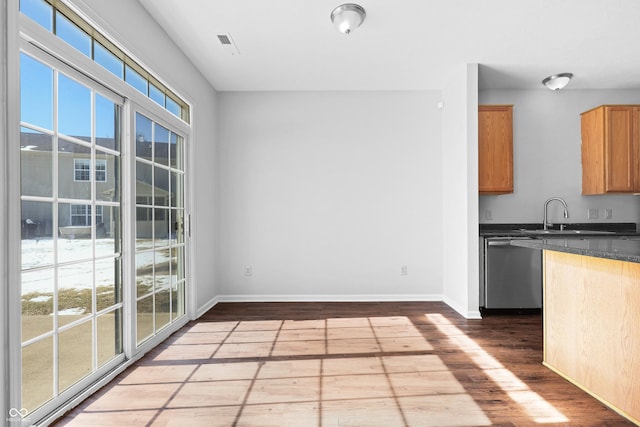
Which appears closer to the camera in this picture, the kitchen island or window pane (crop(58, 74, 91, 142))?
the kitchen island

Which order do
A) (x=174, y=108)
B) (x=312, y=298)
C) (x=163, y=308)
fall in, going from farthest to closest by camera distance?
(x=312, y=298)
(x=174, y=108)
(x=163, y=308)

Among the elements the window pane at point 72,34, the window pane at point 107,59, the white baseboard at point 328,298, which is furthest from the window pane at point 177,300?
the window pane at point 72,34

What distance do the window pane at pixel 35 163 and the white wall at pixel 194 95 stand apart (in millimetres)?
808

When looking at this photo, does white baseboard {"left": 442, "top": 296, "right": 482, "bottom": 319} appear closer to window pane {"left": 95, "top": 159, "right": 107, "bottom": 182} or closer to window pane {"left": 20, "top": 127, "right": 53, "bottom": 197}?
window pane {"left": 95, "top": 159, "right": 107, "bottom": 182}

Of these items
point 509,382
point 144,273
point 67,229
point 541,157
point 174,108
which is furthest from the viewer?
point 541,157

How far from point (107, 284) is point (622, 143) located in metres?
5.35

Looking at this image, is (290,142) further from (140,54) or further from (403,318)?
(403,318)

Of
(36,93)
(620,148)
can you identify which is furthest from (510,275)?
(36,93)

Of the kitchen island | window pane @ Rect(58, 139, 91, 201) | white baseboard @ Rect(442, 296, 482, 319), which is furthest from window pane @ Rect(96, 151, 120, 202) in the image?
white baseboard @ Rect(442, 296, 482, 319)

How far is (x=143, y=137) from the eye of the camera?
9.40 ft

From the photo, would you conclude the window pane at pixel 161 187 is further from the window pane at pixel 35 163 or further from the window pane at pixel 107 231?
the window pane at pixel 35 163

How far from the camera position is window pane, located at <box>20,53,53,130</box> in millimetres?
1719

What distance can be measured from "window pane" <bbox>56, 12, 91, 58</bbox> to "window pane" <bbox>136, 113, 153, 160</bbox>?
670mm

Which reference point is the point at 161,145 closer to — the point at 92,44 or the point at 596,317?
the point at 92,44
